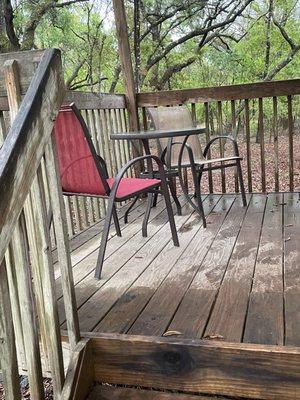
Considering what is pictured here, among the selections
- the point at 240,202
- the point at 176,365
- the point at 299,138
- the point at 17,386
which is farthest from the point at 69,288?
the point at 299,138

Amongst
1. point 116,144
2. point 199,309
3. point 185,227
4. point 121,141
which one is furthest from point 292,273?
point 121,141

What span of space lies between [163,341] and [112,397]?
Result: 287 millimetres

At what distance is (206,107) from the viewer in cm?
403

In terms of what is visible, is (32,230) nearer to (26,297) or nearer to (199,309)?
(26,297)

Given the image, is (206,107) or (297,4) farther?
(297,4)

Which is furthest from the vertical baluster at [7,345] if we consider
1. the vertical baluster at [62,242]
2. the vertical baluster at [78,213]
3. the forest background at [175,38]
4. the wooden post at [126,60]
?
the forest background at [175,38]

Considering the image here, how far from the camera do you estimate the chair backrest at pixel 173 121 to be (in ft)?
12.6

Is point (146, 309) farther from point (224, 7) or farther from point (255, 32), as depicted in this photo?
point (255, 32)

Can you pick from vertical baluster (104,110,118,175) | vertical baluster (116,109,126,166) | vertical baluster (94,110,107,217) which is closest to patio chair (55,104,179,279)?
vertical baluster (94,110,107,217)

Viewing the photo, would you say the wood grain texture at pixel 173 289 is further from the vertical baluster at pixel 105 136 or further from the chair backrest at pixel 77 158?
the vertical baluster at pixel 105 136

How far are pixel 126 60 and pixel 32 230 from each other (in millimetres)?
3069

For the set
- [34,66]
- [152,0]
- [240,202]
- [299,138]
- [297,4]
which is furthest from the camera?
[299,138]

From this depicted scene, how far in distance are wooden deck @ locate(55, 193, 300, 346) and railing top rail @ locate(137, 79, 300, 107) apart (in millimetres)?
1176

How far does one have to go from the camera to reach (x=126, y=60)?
13.2 feet
